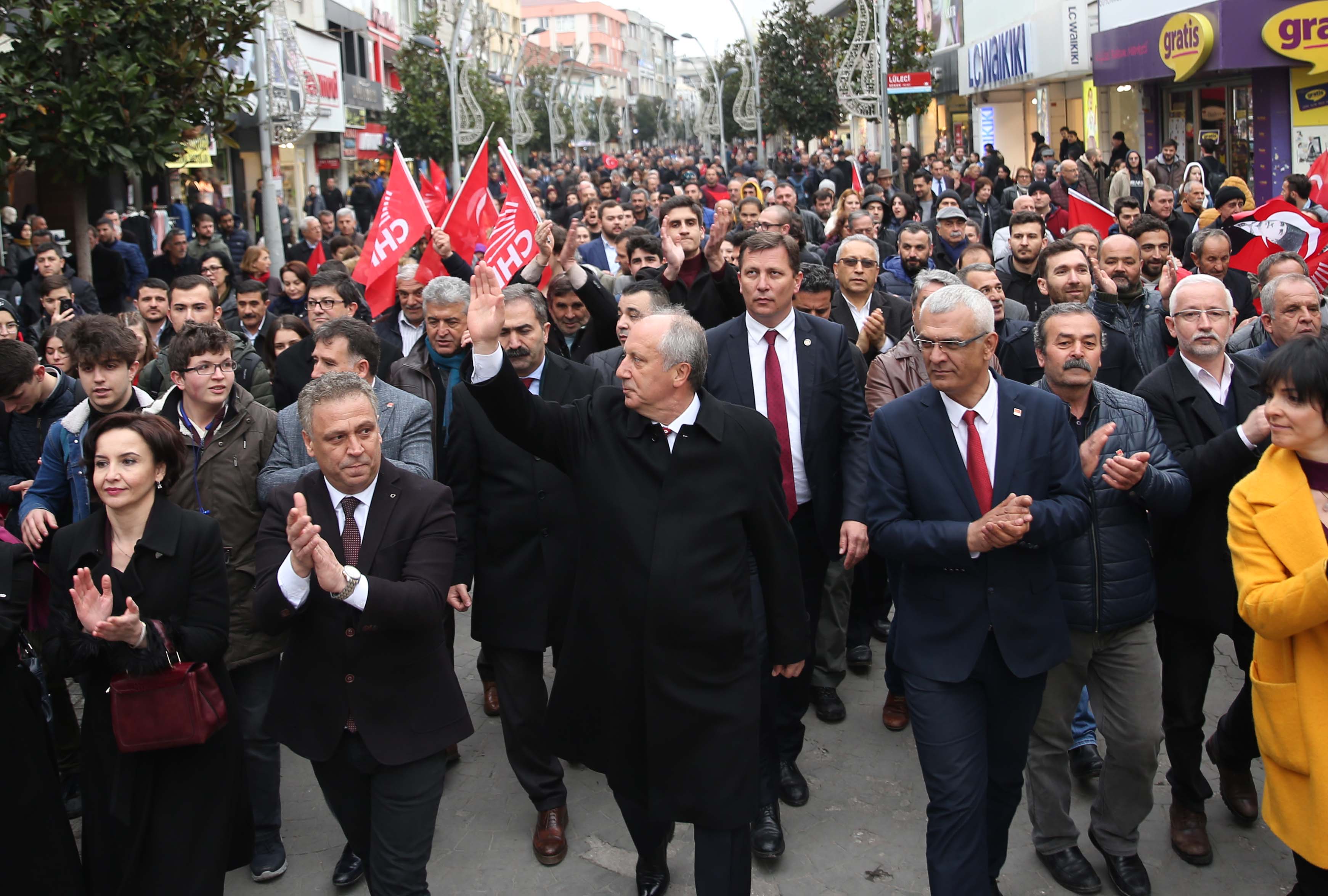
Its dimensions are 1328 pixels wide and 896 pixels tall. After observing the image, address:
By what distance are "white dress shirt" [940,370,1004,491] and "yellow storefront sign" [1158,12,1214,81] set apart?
19.4m

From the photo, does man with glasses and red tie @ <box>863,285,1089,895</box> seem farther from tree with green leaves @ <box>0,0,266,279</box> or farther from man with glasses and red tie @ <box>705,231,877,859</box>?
tree with green leaves @ <box>0,0,266,279</box>

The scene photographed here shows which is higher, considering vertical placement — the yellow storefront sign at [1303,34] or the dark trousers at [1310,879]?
the yellow storefront sign at [1303,34]

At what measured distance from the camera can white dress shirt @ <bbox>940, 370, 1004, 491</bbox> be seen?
431 cm

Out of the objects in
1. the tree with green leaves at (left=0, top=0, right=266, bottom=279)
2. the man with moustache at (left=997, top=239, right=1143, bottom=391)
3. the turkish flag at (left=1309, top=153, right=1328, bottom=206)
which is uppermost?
the tree with green leaves at (left=0, top=0, right=266, bottom=279)

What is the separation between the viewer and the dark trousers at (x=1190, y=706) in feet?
15.9

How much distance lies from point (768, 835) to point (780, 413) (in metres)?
1.64

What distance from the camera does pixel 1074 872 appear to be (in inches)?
183

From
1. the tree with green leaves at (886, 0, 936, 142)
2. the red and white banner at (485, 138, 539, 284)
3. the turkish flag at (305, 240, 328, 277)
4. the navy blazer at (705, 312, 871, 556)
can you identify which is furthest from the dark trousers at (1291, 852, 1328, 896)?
the tree with green leaves at (886, 0, 936, 142)

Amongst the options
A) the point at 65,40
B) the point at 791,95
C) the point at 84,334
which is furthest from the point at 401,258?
the point at 791,95

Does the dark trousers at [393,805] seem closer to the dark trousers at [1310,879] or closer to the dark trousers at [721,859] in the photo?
the dark trousers at [721,859]

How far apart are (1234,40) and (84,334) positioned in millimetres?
19863

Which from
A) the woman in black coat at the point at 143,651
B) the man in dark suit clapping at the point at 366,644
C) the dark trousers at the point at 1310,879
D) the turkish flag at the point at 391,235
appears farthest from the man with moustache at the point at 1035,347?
the turkish flag at the point at 391,235

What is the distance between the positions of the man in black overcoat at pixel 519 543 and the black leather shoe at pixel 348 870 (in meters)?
0.68

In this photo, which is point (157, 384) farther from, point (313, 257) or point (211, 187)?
point (211, 187)
